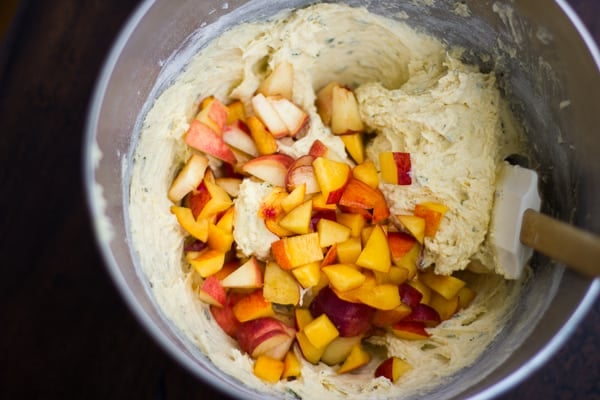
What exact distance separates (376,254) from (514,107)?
0.36 meters

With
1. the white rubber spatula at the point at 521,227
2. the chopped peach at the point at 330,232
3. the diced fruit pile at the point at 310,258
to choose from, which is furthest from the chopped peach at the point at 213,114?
the white rubber spatula at the point at 521,227

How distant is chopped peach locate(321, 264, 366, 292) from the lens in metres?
1.05

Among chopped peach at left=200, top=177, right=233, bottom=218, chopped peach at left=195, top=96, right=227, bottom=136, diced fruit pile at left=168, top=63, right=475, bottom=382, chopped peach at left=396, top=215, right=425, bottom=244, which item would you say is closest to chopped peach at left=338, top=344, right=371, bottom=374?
diced fruit pile at left=168, top=63, right=475, bottom=382

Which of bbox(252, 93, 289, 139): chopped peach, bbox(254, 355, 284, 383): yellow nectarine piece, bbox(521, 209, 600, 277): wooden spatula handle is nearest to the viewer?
bbox(521, 209, 600, 277): wooden spatula handle

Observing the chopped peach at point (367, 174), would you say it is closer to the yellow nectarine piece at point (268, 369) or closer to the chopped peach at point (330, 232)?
the chopped peach at point (330, 232)

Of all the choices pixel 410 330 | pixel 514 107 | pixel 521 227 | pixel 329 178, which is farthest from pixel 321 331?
pixel 514 107

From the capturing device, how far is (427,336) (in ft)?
3.53

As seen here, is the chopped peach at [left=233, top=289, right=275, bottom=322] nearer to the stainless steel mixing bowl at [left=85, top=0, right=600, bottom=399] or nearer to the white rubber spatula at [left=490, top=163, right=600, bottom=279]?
the stainless steel mixing bowl at [left=85, top=0, right=600, bottom=399]

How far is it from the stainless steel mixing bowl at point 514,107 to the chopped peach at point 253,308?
0.14m

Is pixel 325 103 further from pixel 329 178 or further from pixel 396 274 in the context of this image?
pixel 396 274

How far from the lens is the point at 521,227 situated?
1002 mm

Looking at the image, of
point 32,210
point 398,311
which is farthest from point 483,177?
point 32,210

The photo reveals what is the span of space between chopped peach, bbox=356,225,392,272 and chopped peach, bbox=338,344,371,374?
0.52ft

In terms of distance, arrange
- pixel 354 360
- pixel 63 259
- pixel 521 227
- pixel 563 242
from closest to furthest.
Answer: pixel 563 242, pixel 521 227, pixel 354 360, pixel 63 259
